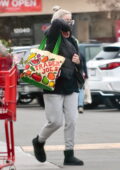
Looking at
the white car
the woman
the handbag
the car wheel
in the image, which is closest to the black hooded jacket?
the woman

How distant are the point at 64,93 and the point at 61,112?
0.23m

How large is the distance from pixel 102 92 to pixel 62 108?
936 centimetres

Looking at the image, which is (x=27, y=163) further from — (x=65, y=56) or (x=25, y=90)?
(x=25, y=90)

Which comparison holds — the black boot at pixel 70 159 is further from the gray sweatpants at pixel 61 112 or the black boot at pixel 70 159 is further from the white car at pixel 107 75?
the white car at pixel 107 75

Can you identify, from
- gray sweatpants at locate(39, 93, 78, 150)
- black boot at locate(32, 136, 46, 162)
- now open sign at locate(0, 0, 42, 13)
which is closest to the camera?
gray sweatpants at locate(39, 93, 78, 150)

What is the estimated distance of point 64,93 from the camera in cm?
889

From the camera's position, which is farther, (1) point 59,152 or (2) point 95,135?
(2) point 95,135

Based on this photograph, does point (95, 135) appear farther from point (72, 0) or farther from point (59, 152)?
point (72, 0)

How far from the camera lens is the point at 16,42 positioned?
3888 centimetres

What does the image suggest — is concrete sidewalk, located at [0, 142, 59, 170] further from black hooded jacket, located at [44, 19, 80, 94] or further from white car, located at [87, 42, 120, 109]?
white car, located at [87, 42, 120, 109]

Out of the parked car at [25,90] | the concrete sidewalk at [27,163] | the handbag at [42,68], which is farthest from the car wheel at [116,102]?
the handbag at [42,68]

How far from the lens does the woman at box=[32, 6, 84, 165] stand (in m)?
8.87

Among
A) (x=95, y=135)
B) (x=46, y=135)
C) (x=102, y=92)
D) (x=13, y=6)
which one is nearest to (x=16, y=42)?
(x=13, y=6)

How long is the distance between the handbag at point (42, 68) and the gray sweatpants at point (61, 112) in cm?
24
